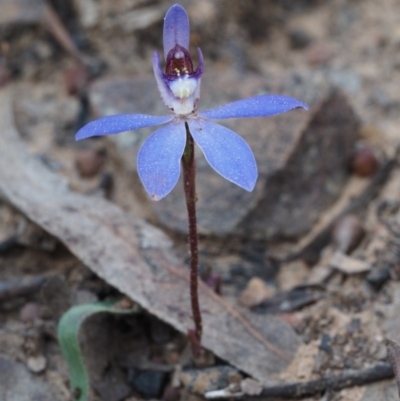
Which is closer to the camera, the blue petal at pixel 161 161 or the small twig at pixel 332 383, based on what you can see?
the blue petal at pixel 161 161

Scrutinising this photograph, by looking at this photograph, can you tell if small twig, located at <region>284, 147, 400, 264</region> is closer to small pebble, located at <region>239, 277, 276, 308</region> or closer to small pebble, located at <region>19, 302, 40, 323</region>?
small pebble, located at <region>239, 277, 276, 308</region>

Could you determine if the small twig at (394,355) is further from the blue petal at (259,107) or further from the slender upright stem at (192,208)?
the blue petal at (259,107)

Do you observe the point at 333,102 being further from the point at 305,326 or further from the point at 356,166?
the point at 305,326

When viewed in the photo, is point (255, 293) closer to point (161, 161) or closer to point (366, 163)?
point (366, 163)

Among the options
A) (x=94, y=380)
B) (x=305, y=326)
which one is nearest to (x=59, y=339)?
(x=94, y=380)

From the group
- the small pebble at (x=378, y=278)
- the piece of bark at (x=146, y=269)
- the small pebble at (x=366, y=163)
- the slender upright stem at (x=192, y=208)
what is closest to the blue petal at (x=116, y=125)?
the slender upright stem at (x=192, y=208)

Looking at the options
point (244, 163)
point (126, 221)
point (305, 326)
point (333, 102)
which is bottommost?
point (305, 326)

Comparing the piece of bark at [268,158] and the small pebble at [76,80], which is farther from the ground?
the small pebble at [76,80]
